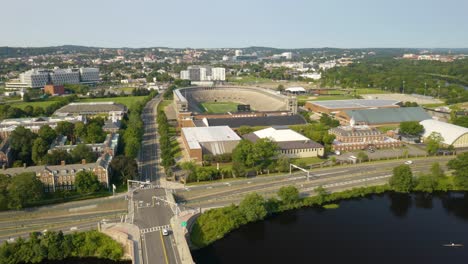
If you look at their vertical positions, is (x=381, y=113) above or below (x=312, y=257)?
above

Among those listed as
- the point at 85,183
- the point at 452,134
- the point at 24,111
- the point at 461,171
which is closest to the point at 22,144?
the point at 85,183

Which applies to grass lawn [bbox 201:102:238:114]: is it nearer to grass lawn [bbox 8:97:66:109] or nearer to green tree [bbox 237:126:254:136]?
green tree [bbox 237:126:254:136]

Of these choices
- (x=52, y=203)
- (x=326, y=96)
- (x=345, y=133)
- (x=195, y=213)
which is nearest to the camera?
(x=195, y=213)

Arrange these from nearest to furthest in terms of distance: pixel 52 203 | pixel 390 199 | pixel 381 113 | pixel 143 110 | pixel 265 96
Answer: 1. pixel 52 203
2. pixel 390 199
3. pixel 381 113
4. pixel 143 110
5. pixel 265 96

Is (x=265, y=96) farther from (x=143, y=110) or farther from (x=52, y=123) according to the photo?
(x=52, y=123)

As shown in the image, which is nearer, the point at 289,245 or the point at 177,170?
the point at 289,245

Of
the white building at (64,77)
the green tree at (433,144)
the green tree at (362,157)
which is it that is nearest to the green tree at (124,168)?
the green tree at (362,157)

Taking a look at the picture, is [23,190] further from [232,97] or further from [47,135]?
[232,97]

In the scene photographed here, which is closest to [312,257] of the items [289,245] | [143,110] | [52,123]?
[289,245]
